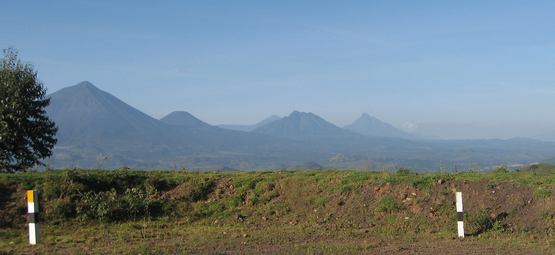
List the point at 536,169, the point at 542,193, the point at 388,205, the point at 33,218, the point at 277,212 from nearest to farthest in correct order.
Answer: the point at 33,218
the point at 542,193
the point at 388,205
the point at 277,212
the point at 536,169

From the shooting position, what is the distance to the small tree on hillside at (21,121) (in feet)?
53.2

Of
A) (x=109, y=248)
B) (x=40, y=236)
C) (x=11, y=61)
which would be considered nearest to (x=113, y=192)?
(x=40, y=236)

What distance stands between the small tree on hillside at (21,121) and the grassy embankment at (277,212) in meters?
4.41

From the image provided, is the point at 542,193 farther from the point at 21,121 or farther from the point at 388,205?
the point at 21,121

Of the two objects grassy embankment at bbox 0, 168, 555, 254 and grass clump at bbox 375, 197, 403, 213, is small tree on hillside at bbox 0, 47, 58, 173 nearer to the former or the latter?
grassy embankment at bbox 0, 168, 555, 254

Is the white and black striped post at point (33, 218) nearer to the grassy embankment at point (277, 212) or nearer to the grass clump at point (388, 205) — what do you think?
the grassy embankment at point (277, 212)

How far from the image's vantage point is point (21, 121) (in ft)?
54.1

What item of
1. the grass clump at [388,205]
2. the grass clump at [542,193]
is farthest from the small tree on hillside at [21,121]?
the grass clump at [542,193]

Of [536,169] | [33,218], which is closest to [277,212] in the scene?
[33,218]

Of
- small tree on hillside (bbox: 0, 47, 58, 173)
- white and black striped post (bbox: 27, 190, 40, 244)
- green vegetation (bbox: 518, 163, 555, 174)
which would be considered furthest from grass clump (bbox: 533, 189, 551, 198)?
small tree on hillside (bbox: 0, 47, 58, 173)

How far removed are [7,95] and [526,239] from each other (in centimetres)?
1873

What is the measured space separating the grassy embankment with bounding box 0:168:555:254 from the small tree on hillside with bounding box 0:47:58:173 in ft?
14.5

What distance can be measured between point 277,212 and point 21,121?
11.9 m

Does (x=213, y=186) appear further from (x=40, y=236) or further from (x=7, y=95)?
(x=7, y=95)
